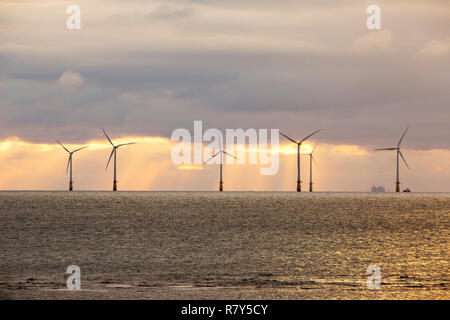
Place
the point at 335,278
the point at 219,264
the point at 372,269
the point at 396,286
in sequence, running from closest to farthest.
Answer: the point at 396,286 → the point at 335,278 → the point at 372,269 → the point at 219,264

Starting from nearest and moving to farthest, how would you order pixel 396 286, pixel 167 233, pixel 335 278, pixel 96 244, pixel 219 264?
1. pixel 396 286
2. pixel 335 278
3. pixel 219 264
4. pixel 96 244
5. pixel 167 233

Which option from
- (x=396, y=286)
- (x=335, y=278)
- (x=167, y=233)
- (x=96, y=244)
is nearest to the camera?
(x=396, y=286)

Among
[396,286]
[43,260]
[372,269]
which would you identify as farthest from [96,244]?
[396,286]

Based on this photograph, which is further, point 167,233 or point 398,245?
point 167,233

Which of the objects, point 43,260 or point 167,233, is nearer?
point 43,260

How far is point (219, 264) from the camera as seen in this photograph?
203 feet

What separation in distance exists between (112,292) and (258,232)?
70.3 m

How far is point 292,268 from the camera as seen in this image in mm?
59250
